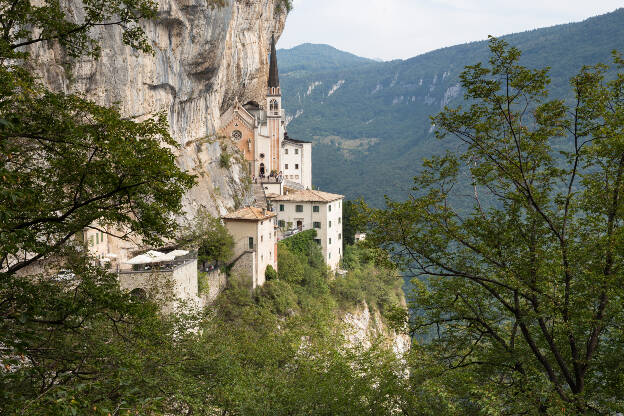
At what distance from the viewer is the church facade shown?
192ft

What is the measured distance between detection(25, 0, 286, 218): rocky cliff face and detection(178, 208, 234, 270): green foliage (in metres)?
3.16

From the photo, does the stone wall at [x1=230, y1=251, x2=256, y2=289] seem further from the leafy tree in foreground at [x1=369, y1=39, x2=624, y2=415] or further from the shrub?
the leafy tree in foreground at [x1=369, y1=39, x2=624, y2=415]

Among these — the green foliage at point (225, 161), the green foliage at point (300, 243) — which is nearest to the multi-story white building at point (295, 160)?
the green foliage at point (300, 243)

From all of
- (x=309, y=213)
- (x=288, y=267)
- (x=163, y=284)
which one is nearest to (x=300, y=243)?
(x=309, y=213)

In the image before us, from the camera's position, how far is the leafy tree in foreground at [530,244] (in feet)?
35.8

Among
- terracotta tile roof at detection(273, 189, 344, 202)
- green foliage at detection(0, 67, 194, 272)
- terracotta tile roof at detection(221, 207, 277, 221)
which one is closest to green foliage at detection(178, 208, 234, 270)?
terracotta tile roof at detection(221, 207, 277, 221)

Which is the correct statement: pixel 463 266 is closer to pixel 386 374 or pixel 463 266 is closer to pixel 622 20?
pixel 386 374

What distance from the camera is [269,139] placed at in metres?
63.5

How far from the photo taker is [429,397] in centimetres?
1334

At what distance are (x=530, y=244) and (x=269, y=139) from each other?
52827 millimetres

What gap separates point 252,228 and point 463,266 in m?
25.1

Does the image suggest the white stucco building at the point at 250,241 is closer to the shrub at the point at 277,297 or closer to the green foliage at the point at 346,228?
the shrub at the point at 277,297

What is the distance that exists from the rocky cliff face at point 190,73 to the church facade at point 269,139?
269 centimetres

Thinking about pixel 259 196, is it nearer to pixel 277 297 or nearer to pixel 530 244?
pixel 277 297
